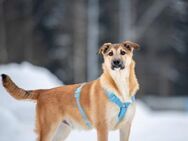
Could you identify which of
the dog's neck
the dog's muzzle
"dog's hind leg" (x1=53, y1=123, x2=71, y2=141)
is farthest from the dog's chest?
"dog's hind leg" (x1=53, y1=123, x2=71, y2=141)

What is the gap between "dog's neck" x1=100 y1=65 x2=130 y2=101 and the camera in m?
10.0

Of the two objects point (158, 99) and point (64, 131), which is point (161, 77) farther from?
point (64, 131)

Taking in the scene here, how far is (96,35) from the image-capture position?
3869 centimetres

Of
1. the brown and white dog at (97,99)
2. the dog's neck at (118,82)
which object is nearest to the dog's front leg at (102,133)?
the brown and white dog at (97,99)

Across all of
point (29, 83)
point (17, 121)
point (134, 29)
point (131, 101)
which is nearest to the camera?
point (131, 101)

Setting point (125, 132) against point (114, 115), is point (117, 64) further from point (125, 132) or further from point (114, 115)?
point (125, 132)

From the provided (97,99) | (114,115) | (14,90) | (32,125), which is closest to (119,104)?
(114,115)

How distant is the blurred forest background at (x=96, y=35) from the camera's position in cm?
3919

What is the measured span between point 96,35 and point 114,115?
28937 mm

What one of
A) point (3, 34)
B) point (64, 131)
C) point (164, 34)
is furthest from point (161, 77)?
point (64, 131)

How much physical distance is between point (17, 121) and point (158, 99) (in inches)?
927

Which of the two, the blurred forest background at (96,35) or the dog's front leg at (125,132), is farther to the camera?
the blurred forest background at (96,35)

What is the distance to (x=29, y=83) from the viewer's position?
16016 millimetres

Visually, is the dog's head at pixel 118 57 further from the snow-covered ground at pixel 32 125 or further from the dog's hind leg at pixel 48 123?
the snow-covered ground at pixel 32 125
